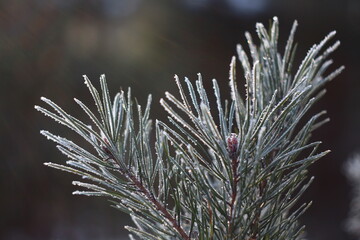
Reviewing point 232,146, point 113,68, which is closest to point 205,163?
point 232,146

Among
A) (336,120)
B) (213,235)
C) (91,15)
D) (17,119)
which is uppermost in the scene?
(91,15)

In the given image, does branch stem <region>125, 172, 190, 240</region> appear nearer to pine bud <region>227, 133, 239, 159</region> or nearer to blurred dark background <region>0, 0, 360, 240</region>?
pine bud <region>227, 133, 239, 159</region>

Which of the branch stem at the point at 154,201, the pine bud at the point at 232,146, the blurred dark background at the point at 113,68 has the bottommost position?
the branch stem at the point at 154,201

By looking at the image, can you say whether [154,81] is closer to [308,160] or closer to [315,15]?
[315,15]

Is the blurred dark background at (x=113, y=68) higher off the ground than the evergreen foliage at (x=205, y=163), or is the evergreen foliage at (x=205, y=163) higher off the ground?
the blurred dark background at (x=113, y=68)

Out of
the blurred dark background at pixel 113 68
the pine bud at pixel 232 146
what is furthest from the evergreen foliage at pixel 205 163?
the blurred dark background at pixel 113 68

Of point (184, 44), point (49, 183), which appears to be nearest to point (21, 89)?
point (49, 183)

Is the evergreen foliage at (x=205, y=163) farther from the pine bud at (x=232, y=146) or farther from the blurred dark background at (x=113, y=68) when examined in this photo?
the blurred dark background at (x=113, y=68)

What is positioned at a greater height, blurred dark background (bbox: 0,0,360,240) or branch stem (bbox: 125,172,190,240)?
blurred dark background (bbox: 0,0,360,240)

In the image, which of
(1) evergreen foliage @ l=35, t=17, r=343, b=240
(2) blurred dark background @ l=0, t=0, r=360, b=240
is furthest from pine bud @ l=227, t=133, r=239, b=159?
(2) blurred dark background @ l=0, t=0, r=360, b=240
